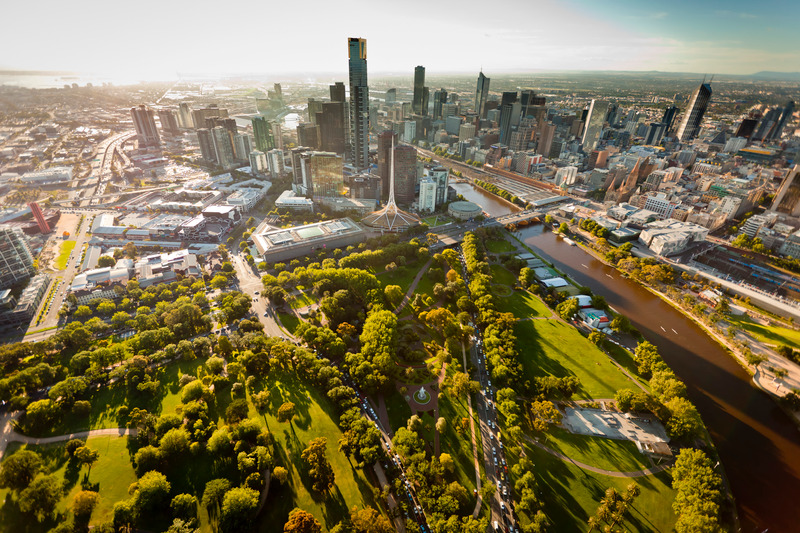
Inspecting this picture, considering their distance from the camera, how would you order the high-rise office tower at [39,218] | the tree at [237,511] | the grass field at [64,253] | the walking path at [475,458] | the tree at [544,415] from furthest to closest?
the high-rise office tower at [39,218]
the grass field at [64,253]
the tree at [544,415]
the walking path at [475,458]
the tree at [237,511]

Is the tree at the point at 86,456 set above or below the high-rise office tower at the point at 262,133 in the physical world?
below

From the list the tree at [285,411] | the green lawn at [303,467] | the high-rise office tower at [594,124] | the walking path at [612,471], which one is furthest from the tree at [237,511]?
the high-rise office tower at [594,124]

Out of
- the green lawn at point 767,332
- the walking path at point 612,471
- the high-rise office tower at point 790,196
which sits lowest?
the walking path at point 612,471

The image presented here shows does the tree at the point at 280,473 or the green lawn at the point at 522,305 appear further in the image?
the green lawn at the point at 522,305

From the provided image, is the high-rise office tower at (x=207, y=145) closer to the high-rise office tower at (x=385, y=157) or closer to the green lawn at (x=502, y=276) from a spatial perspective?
the high-rise office tower at (x=385, y=157)

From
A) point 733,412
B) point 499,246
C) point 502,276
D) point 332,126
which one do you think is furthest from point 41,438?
point 332,126

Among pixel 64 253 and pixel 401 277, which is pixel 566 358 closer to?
pixel 401 277
